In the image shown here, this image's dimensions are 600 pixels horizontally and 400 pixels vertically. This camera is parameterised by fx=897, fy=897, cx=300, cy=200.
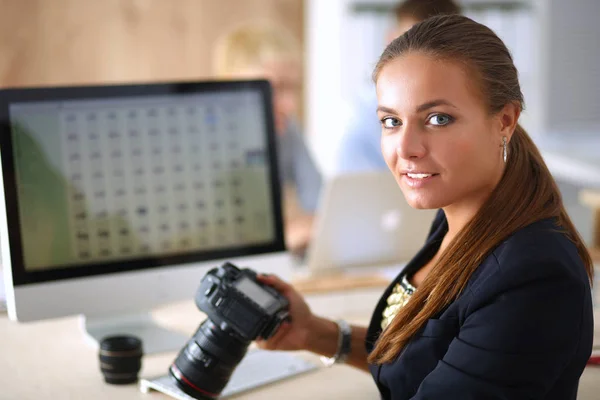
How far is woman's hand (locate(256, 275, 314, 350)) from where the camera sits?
55.7 inches

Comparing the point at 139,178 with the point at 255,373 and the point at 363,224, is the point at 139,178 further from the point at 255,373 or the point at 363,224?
the point at 363,224

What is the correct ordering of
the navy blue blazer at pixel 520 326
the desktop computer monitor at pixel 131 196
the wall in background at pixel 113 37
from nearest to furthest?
the navy blue blazer at pixel 520 326 < the desktop computer monitor at pixel 131 196 < the wall in background at pixel 113 37

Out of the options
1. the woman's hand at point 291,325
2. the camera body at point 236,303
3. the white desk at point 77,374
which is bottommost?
the white desk at point 77,374

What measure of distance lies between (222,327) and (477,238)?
402 mm

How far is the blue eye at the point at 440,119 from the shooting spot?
1.09 meters

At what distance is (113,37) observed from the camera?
4.11 metres

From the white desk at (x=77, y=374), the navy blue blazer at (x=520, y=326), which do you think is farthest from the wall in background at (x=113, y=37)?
the navy blue blazer at (x=520, y=326)

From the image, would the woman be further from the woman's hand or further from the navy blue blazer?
the woman's hand

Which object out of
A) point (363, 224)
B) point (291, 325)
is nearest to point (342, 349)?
point (291, 325)

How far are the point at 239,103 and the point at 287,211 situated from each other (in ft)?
5.64

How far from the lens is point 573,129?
473cm

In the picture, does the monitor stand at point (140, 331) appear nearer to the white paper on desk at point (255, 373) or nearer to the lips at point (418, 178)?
the white paper on desk at point (255, 373)

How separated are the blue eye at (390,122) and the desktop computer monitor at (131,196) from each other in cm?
59

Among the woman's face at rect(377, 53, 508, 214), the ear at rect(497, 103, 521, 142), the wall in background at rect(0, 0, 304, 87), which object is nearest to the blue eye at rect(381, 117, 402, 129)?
the woman's face at rect(377, 53, 508, 214)
